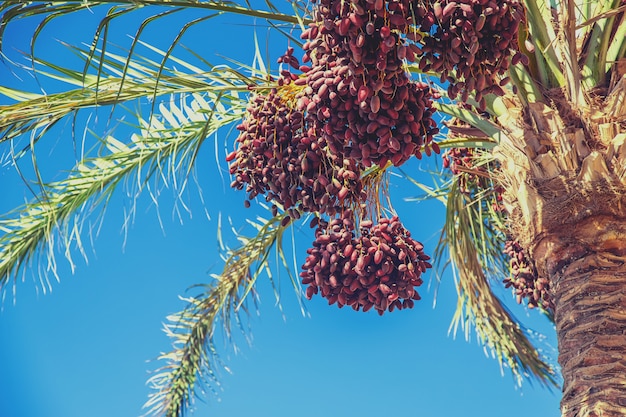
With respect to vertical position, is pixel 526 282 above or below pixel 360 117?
above

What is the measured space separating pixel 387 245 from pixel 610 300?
2.47ft

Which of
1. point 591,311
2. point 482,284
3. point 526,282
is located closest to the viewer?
point 591,311

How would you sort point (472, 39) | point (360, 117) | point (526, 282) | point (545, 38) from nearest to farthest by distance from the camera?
1. point (472, 39)
2. point (360, 117)
3. point (545, 38)
4. point (526, 282)

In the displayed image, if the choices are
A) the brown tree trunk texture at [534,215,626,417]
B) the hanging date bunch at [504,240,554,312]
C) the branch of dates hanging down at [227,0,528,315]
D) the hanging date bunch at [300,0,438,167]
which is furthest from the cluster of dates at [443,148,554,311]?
the hanging date bunch at [300,0,438,167]

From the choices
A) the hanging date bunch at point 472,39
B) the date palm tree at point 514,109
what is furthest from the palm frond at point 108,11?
the hanging date bunch at point 472,39

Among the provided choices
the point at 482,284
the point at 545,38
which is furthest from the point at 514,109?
the point at 482,284

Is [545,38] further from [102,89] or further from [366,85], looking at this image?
[102,89]

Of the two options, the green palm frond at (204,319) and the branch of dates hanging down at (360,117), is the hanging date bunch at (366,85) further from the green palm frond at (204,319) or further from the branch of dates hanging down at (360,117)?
the green palm frond at (204,319)

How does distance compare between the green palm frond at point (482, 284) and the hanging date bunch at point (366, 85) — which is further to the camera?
the green palm frond at point (482, 284)

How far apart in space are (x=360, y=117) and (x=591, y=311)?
39.9 inches

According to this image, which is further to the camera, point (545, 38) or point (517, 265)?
point (517, 265)

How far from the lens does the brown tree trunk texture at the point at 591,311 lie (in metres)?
2.33

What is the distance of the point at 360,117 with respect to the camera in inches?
84.0

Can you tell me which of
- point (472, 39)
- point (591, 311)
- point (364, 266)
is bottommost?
point (591, 311)
